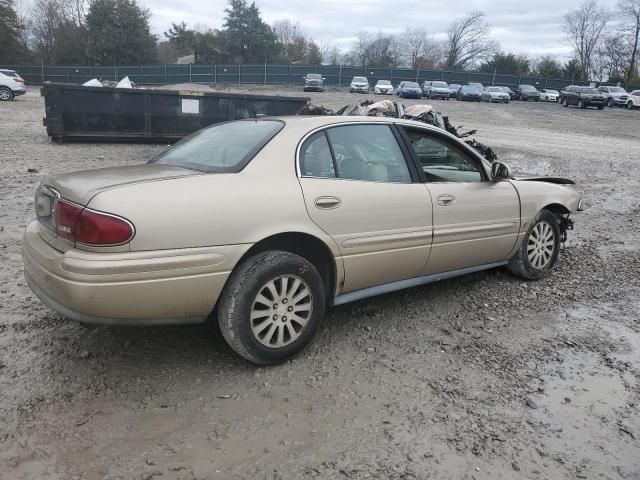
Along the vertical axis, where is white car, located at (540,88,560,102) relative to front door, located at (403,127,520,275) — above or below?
above

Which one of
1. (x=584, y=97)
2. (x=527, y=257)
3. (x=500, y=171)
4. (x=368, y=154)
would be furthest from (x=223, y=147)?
(x=584, y=97)

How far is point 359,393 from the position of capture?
3086 millimetres

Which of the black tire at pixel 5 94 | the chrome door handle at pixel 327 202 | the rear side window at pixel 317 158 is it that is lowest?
the chrome door handle at pixel 327 202

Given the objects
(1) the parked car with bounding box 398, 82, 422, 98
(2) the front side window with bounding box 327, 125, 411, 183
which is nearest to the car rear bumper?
(2) the front side window with bounding box 327, 125, 411, 183

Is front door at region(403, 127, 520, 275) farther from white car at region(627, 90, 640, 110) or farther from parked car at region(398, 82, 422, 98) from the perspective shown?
white car at region(627, 90, 640, 110)

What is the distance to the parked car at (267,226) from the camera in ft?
9.14

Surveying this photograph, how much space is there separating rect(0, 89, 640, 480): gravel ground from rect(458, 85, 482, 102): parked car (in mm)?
39809

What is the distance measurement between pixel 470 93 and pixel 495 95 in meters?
1.92

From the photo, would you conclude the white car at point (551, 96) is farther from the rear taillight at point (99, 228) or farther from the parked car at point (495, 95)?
the rear taillight at point (99, 228)

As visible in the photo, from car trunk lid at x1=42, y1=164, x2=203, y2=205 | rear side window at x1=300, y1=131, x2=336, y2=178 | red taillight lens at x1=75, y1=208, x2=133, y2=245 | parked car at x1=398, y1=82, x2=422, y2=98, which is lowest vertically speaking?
red taillight lens at x1=75, y1=208, x2=133, y2=245

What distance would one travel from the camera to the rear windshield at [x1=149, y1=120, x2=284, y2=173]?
3.34 metres

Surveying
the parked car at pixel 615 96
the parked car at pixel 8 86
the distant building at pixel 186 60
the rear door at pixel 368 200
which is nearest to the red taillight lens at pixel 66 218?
the rear door at pixel 368 200

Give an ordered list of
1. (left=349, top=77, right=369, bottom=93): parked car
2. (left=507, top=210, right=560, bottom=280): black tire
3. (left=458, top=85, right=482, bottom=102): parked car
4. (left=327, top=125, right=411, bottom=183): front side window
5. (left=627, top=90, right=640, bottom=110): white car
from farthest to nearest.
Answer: (left=349, top=77, right=369, bottom=93): parked car
(left=458, top=85, right=482, bottom=102): parked car
(left=627, top=90, right=640, bottom=110): white car
(left=507, top=210, right=560, bottom=280): black tire
(left=327, top=125, right=411, bottom=183): front side window

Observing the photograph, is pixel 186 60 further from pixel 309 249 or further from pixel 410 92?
pixel 309 249
